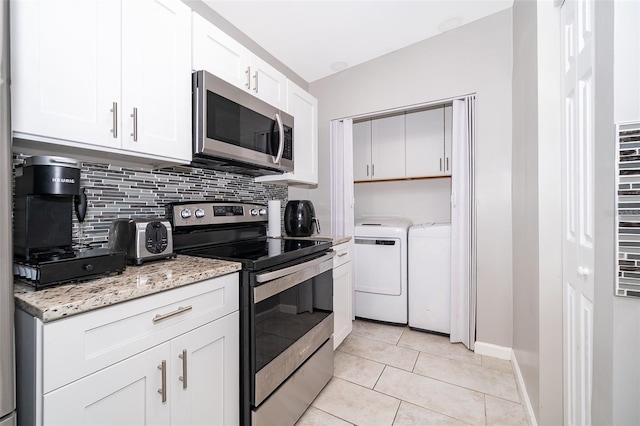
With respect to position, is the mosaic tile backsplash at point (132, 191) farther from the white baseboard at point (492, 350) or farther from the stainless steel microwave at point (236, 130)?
the white baseboard at point (492, 350)

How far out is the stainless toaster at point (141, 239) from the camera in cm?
115

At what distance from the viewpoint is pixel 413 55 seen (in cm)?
250

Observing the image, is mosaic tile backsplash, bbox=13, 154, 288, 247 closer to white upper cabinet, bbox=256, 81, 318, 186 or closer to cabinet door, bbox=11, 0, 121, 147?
cabinet door, bbox=11, 0, 121, 147

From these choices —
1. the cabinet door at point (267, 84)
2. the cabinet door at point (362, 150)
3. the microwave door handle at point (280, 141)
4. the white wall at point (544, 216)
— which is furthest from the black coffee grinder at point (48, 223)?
the cabinet door at point (362, 150)

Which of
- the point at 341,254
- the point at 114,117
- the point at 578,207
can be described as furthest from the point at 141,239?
the point at 578,207

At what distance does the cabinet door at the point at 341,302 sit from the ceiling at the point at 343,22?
1.94 metres

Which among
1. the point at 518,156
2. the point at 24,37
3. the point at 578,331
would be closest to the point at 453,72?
the point at 518,156

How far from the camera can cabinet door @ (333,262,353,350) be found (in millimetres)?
2105

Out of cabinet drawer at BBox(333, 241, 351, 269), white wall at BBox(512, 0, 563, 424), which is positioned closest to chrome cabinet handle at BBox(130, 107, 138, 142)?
cabinet drawer at BBox(333, 241, 351, 269)

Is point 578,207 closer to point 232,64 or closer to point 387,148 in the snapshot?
point 232,64

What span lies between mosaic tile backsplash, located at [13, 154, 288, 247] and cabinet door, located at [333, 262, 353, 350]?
3.42ft

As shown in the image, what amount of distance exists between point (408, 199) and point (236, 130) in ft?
7.62

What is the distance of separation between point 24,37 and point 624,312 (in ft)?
6.10

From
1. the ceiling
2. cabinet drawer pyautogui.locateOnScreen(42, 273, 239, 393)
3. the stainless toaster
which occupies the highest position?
the ceiling
